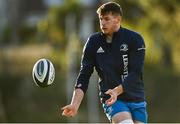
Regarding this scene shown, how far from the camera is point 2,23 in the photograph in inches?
1983

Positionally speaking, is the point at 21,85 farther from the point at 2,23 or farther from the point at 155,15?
the point at 2,23

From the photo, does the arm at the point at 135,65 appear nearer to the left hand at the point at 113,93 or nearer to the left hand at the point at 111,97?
the left hand at the point at 113,93

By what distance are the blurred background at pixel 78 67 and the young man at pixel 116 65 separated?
715 inches

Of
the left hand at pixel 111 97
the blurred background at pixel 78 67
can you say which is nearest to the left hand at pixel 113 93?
the left hand at pixel 111 97

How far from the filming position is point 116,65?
893cm

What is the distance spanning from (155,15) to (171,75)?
2.57 metres

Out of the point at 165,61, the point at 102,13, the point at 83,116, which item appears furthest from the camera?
the point at 165,61

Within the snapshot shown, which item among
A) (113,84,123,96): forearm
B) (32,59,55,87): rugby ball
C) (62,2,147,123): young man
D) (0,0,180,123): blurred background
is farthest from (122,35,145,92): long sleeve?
(0,0,180,123): blurred background

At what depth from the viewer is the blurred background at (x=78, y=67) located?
2914 cm

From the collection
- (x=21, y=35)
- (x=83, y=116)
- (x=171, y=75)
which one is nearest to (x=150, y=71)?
(x=171, y=75)

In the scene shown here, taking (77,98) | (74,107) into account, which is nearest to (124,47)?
(77,98)

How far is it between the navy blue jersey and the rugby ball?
1.52 ft

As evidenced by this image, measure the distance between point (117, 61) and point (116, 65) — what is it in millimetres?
51

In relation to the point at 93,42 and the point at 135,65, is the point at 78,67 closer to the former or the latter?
the point at 93,42
